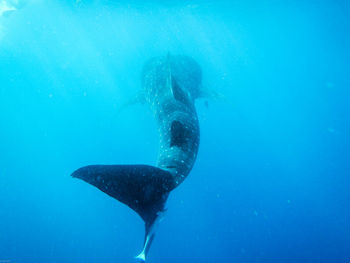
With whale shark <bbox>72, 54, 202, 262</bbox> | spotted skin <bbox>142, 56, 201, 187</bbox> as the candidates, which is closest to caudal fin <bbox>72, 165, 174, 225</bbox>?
whale shark <bbox>72, 54, 202, 262</bbox>

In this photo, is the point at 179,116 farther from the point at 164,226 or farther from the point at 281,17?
the point at 281,17

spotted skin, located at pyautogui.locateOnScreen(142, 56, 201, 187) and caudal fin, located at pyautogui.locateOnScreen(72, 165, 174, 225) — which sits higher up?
spotted skin, located at pyautogui.locateOnScreen(142, 56, 201, 187)

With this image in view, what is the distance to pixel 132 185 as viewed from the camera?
12.6 feet

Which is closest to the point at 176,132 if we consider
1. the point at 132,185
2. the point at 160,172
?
the point at 160,172

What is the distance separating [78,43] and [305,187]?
149 ft

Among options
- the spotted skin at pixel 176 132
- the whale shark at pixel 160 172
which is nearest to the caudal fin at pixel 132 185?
the whale shark at pixel 160 172

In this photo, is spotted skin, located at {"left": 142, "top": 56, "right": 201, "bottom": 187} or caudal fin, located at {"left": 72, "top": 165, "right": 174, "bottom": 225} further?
spotted skin, located at {"left": 142, "top": 56, "right": 201, "bottom": 187}

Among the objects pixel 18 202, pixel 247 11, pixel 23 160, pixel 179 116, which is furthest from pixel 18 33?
pixel 179 116

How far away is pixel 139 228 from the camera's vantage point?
2055cm

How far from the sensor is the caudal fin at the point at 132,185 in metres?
3.72

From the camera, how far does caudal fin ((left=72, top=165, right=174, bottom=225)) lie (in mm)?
3725

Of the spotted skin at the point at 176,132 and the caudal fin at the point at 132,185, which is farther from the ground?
the spotted skin at the point at 176,132

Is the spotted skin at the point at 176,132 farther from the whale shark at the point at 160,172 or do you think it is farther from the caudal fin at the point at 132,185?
the caudal fin at the point at 132,185

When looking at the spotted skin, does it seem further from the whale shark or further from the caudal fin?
the caudal fin
